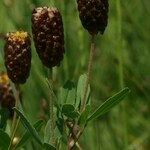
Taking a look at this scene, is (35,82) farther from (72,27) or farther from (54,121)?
(54,121)

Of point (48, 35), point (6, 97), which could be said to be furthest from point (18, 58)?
point (6, 97)

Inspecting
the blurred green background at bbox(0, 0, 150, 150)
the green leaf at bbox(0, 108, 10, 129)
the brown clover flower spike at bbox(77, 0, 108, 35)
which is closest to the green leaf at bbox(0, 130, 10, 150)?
the green leaf at bbox(0, 108, 10, 129)

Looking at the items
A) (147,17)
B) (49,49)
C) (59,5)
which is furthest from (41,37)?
(147,17)

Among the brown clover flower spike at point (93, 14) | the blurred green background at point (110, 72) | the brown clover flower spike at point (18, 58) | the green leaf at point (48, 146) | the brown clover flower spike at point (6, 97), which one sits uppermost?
the brown clover flower spike at point (93, 14)

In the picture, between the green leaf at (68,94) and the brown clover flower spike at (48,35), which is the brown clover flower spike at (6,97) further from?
the brown clover flower spike at (48,35)

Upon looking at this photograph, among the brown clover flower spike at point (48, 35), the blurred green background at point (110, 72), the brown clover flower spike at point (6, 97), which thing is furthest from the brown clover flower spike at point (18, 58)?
the blurred green background at point (110, 72)

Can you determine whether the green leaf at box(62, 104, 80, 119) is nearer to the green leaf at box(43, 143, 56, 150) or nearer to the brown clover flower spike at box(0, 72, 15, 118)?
the green leaf at box(43, 143, 56, 150)
